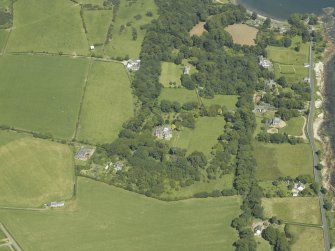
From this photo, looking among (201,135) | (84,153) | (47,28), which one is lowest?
(47,28)

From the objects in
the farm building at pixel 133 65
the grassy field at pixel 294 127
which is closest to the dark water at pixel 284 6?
the farm building at pixel 133 65

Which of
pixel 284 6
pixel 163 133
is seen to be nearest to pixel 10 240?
pixel 163 133

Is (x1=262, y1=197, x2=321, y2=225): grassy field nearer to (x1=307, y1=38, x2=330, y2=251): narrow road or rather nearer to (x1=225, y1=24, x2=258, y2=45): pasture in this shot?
(x1=307, y1=38, x2=330, y2=251): narrow road

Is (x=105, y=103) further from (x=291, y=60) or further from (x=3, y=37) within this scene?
(x=291, y=60)

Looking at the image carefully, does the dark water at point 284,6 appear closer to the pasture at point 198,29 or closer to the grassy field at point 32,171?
the pasture at point 198,29

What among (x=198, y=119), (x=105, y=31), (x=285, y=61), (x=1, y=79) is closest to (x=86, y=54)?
(x=105, y=31)

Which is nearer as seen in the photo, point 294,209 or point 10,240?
point 10,240
